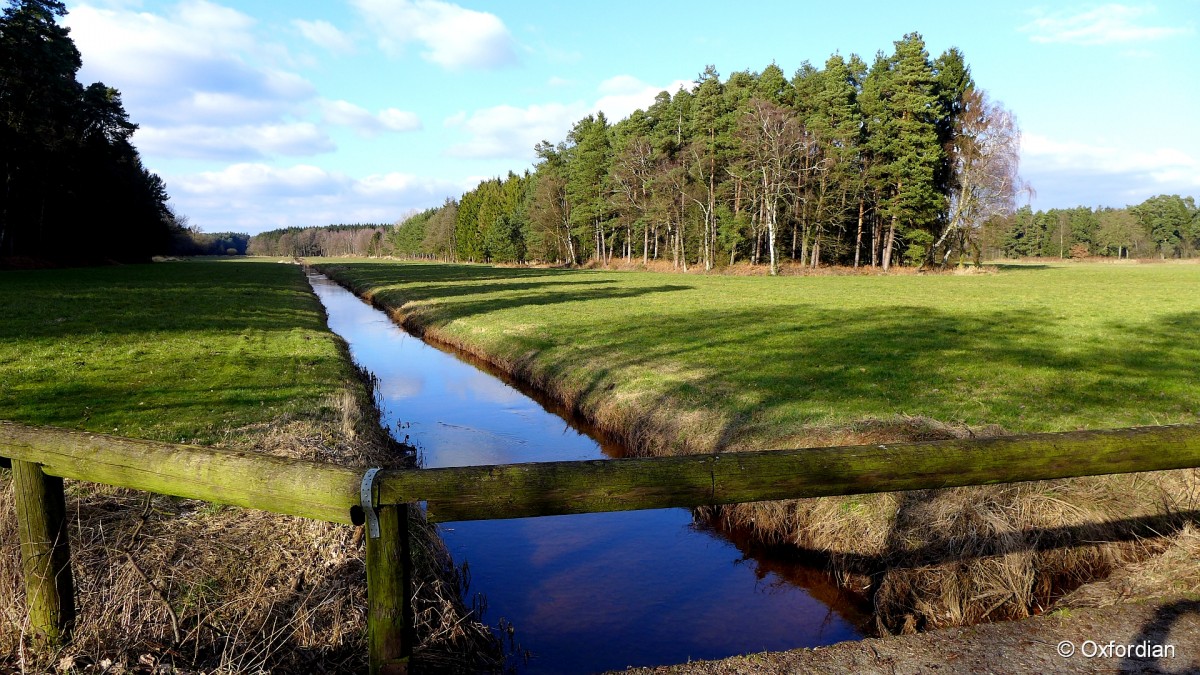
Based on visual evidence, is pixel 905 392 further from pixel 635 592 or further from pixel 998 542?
pixel 635 592

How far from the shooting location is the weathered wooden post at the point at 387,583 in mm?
3338

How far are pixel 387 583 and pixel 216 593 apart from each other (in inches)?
110

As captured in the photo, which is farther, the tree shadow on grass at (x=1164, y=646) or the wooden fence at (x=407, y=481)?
the tree shadow on grass at (x=1164, y=646)

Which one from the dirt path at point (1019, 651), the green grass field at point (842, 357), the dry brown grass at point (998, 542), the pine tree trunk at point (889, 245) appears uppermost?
the pine tree trunk at point (889, 245)

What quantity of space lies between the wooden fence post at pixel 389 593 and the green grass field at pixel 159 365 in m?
6.96

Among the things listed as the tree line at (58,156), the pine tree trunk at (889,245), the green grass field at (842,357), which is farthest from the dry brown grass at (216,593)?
the pine tree trunk at (889,245)

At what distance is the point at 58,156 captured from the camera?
50500 millimetres

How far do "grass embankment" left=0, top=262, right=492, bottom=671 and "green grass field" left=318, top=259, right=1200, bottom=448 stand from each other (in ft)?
17.3

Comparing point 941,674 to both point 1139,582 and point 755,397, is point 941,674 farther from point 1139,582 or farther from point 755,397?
point 755,397

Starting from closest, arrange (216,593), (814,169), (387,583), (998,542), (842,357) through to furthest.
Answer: (387,583)
(216,593)
(998,542)
(842,357)
(814,169)

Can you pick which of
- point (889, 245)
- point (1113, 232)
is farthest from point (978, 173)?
point (1113, 232)

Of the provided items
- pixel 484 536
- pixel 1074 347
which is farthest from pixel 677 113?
pixel 484 536

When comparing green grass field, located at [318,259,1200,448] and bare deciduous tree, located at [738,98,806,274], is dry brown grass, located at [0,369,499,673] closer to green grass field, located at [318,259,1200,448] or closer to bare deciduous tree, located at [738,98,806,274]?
green grass field, located at [318,259,1200,448]

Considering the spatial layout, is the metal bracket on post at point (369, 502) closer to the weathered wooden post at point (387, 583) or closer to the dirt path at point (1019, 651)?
the weathered wooden post at point (387, 583)
